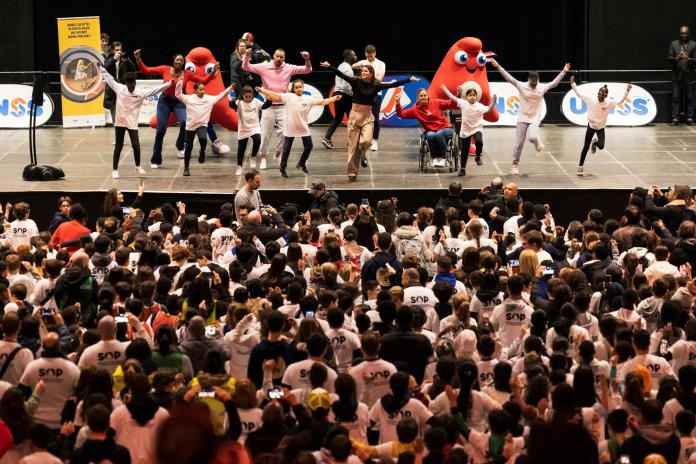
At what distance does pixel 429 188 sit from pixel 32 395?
9.49m

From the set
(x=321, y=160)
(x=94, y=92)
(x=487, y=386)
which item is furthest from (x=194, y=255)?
(x=94, y=92)

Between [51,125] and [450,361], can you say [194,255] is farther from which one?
[51,125]

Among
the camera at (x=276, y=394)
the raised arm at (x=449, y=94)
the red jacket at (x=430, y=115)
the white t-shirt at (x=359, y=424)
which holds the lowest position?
the white t-shirt at (x=359, y=424)

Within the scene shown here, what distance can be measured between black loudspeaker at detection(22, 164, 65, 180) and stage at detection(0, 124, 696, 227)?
16cm

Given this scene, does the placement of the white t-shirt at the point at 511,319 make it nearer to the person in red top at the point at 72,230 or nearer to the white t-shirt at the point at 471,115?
the person in red top at the point at 72,230

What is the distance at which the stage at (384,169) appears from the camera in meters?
16.5

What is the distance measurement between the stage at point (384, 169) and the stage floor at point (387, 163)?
16 mm

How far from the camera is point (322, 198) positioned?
14.3 metres

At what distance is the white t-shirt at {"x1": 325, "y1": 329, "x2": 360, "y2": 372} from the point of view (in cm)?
878

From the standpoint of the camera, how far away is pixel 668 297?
32.0ft

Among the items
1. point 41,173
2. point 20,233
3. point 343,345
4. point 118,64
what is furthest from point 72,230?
point 118,64

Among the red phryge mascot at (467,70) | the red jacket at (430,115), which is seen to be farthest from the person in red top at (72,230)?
the red phryge mascot at (467,70)

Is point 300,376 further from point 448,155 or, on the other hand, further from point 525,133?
point 448,155

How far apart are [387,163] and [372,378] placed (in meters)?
10.5
